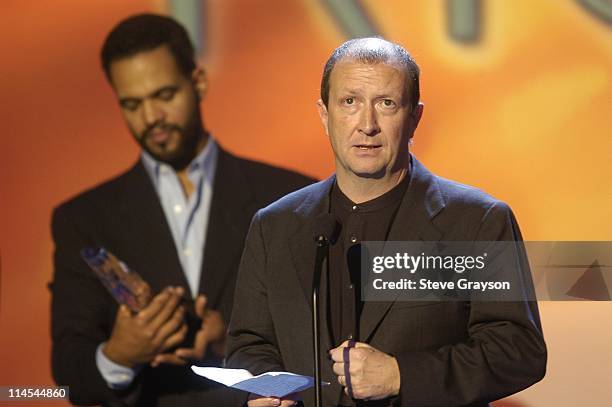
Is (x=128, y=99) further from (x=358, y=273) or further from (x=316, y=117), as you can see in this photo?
(x=358, y=273)

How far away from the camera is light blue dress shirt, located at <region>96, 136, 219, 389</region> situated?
13.0 ft

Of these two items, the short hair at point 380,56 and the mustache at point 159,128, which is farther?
the mustache at point 159,128

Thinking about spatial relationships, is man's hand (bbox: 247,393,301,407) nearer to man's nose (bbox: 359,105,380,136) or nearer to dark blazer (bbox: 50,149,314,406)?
man's nose (bbox: 359,105,380,136)

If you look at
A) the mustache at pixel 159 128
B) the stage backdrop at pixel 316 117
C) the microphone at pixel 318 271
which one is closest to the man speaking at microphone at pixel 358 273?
the microphone at pixel 318 271

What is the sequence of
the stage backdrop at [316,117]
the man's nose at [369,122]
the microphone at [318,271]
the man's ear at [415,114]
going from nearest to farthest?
1. the microphone at [318,271]
2. the man's nose at [369,122]
3. the man's ear at [415,114]
4. the stage backdrop at [316,117]

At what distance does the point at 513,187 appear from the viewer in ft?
12.5

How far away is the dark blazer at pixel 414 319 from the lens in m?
2.62

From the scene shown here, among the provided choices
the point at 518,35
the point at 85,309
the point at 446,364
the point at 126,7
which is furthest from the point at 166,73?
the point at 446,364

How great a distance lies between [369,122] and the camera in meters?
2.80

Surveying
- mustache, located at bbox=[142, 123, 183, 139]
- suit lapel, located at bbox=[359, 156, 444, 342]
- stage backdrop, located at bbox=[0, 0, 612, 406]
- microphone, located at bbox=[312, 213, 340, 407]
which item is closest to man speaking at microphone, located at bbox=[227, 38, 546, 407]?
suit lapel, located at bbox=[359, 156, 444, 342]

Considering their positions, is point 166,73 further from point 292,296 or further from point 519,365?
point 519,365

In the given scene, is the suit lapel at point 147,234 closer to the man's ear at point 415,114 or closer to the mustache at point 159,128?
the mustache at point 159,128

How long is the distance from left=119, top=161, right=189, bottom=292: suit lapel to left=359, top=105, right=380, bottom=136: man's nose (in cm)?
142

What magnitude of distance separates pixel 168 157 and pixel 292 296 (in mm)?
1373
